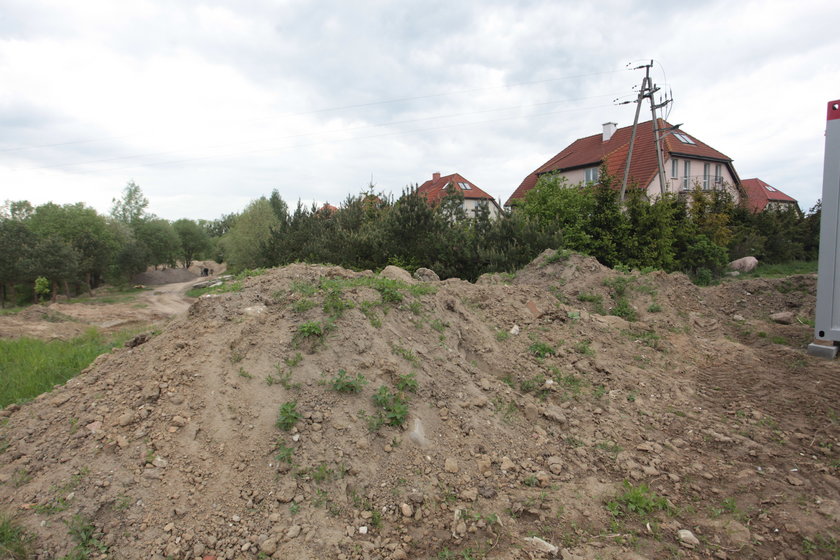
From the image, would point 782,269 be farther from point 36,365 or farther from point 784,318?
point 36,365

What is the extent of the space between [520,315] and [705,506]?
3840mm

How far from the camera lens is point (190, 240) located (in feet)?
213

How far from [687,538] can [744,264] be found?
2049cm

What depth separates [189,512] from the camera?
3178mm

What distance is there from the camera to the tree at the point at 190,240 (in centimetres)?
6456

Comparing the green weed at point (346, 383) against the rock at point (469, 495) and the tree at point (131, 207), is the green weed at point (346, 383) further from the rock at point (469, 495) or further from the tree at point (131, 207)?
the tree at point (131, 207)

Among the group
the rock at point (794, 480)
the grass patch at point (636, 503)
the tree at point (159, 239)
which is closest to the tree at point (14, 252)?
the tree at point (159, 239)

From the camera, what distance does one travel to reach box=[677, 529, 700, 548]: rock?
3113 millimetres

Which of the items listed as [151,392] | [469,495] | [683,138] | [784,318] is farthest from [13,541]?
[683,138]

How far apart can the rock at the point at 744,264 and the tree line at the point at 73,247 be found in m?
38.7

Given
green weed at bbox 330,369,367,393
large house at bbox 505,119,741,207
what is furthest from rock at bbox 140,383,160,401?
→ large house at bbox 505,119,741,207

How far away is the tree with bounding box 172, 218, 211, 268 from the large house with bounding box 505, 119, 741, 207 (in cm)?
5214

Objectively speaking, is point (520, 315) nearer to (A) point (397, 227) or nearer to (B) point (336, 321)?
(B) point (336, 321)

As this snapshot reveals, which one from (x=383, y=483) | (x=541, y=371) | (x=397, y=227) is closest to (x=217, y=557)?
(x=383, y=483)
